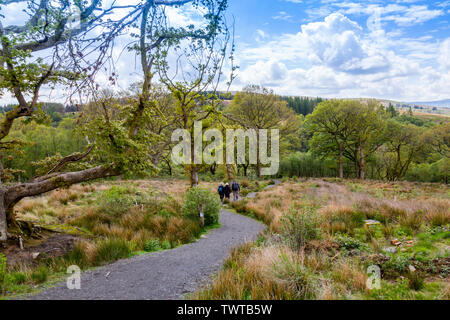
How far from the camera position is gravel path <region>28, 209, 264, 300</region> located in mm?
4504

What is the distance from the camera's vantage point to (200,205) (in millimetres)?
10320

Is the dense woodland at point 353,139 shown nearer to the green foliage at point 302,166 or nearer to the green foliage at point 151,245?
the green foliage at point 302,166

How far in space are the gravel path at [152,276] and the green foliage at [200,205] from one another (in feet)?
8.76

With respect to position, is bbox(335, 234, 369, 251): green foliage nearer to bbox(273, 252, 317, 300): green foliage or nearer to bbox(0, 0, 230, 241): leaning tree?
bbox(273, 252, 317, 300): green foliage

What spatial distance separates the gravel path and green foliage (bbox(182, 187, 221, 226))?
8.76 feet

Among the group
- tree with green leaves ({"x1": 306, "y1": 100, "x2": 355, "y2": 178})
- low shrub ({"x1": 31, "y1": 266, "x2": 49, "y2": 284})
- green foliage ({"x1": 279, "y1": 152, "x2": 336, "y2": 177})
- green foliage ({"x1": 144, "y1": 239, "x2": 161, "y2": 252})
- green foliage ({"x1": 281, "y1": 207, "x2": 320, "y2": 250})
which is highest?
tree with green leaves ({"x1": 306, "y1": 100, "x2": 355, "y2": 178})

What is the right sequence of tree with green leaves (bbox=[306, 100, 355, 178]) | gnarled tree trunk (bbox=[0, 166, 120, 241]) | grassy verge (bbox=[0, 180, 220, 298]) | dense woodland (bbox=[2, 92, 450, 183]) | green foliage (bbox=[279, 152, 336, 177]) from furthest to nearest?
green foliage (bbox=[279, 152, 336, 177]) → tree with green leaves (bbox=[306, 100, 355, 178]) → dense woodland (bbox=[2, 92, 450, 183]) → gnarled tree trunk (bbox=[0, 166, 120, 241]) → grassy verge (bbox=[0, 180, 220, 298])

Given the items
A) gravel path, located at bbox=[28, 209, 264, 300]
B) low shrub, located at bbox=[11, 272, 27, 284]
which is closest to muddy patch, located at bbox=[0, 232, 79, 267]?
low shrub, located at bbox=[11, 272, 27, 284]

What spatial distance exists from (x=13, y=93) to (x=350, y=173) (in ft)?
167

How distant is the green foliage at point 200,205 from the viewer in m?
10.3

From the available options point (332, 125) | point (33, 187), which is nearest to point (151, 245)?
point (33, 187)

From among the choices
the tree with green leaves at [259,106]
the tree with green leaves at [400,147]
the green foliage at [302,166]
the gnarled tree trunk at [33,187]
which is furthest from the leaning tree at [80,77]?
the green foliage at [302,166]

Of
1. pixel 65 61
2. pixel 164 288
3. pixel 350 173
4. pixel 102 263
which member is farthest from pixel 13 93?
Result: pixel 350 173

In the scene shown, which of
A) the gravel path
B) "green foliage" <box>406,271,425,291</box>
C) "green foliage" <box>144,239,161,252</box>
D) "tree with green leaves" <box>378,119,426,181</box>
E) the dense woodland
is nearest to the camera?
"green foliage" <box>406,271,425,291</box>
